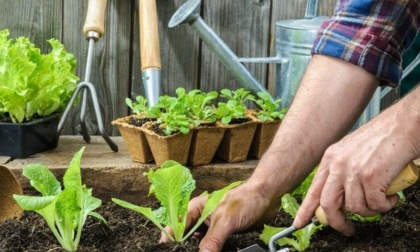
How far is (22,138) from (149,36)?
511mm

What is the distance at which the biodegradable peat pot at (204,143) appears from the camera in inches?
98.5

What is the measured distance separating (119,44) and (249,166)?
793 mm

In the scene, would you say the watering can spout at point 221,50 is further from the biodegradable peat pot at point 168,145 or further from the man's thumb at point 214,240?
the man's thumb at point 214,240

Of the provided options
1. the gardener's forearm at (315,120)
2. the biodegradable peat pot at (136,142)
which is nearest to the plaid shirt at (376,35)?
the gardener's forearm at (315,120)

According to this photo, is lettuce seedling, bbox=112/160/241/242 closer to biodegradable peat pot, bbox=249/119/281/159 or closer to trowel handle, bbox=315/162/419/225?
trowel handle, bbox=315/162/419/225

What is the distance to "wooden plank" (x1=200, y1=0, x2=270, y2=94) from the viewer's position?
314 cm

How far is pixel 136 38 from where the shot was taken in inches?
122

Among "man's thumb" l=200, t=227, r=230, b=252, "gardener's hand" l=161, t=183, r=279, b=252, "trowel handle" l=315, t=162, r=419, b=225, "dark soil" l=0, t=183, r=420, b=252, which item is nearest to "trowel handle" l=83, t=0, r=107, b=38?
"dark soil" l=0, t=183, r=420, b=252

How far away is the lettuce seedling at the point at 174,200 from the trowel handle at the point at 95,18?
0.76 meters

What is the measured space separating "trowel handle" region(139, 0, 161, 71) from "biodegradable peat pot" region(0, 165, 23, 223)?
2.18 ft

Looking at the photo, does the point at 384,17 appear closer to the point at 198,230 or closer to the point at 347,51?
the point at 347,51

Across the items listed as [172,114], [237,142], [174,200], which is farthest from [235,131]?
[174,200]

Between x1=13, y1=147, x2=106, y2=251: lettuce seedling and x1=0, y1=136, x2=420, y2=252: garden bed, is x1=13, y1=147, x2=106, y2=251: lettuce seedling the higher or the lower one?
the higher one

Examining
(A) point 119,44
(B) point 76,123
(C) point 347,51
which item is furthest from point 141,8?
(C) point 347,51
